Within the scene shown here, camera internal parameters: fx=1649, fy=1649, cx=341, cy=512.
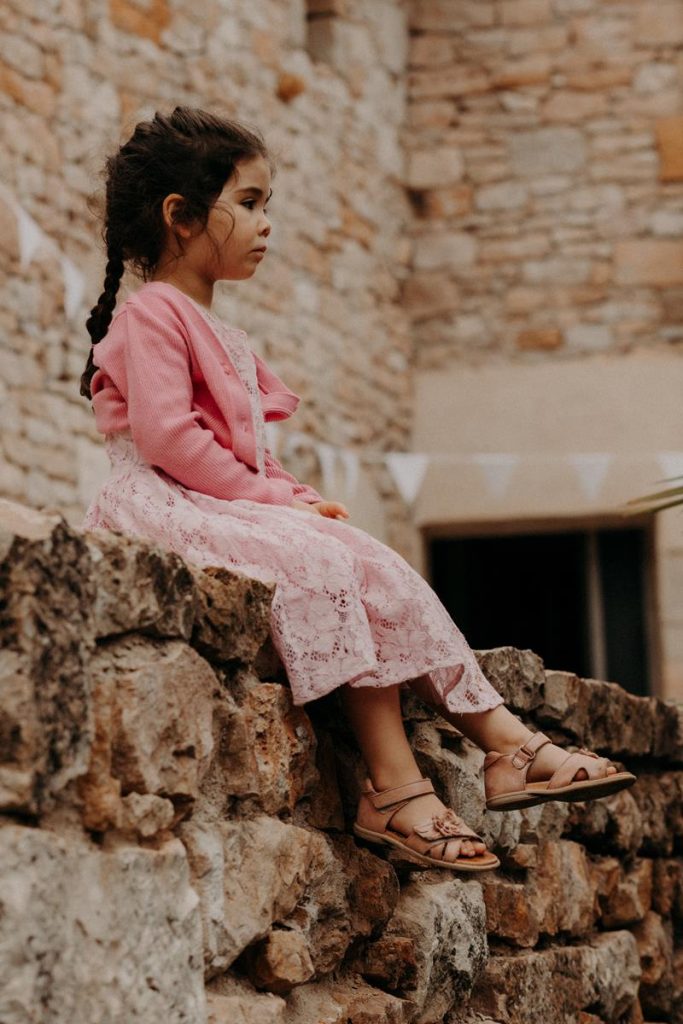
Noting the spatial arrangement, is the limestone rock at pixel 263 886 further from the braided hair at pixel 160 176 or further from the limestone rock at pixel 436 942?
the braided hair at pixel 160 176

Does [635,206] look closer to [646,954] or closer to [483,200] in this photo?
[483,200]

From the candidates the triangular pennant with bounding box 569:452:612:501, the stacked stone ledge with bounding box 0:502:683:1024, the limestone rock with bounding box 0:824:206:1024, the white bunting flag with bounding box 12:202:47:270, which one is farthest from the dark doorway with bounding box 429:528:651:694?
the limestone rock with bounding box 0:824:206:1024

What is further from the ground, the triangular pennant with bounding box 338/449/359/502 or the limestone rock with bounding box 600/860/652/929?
the triangular pennant with bounding box 338/449/359/502

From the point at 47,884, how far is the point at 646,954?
2331 mm

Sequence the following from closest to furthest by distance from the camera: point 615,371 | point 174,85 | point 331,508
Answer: point 331,508, point 174,85, point 615,371

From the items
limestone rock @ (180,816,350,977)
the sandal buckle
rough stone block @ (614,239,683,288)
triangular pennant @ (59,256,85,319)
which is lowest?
limestone rock @ (180,816,350,977)

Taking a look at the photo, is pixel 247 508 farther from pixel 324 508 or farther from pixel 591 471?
pixel 591 471

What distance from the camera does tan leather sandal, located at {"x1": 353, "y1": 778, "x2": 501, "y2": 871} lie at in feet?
7.36

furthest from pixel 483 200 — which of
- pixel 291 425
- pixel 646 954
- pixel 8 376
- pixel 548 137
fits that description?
pixel 646 954

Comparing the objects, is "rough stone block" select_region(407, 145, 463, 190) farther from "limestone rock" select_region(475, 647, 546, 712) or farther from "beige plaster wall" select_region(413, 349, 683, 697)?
"limestone rock" select_region(475, 647, 546, 712)

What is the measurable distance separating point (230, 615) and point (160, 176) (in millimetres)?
849

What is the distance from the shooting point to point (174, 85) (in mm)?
7000

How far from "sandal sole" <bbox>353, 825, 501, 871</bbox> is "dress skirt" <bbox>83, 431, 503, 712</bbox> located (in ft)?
0.69

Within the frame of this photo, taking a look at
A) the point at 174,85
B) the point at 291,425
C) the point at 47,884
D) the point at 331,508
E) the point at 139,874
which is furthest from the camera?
the point at 291,425
